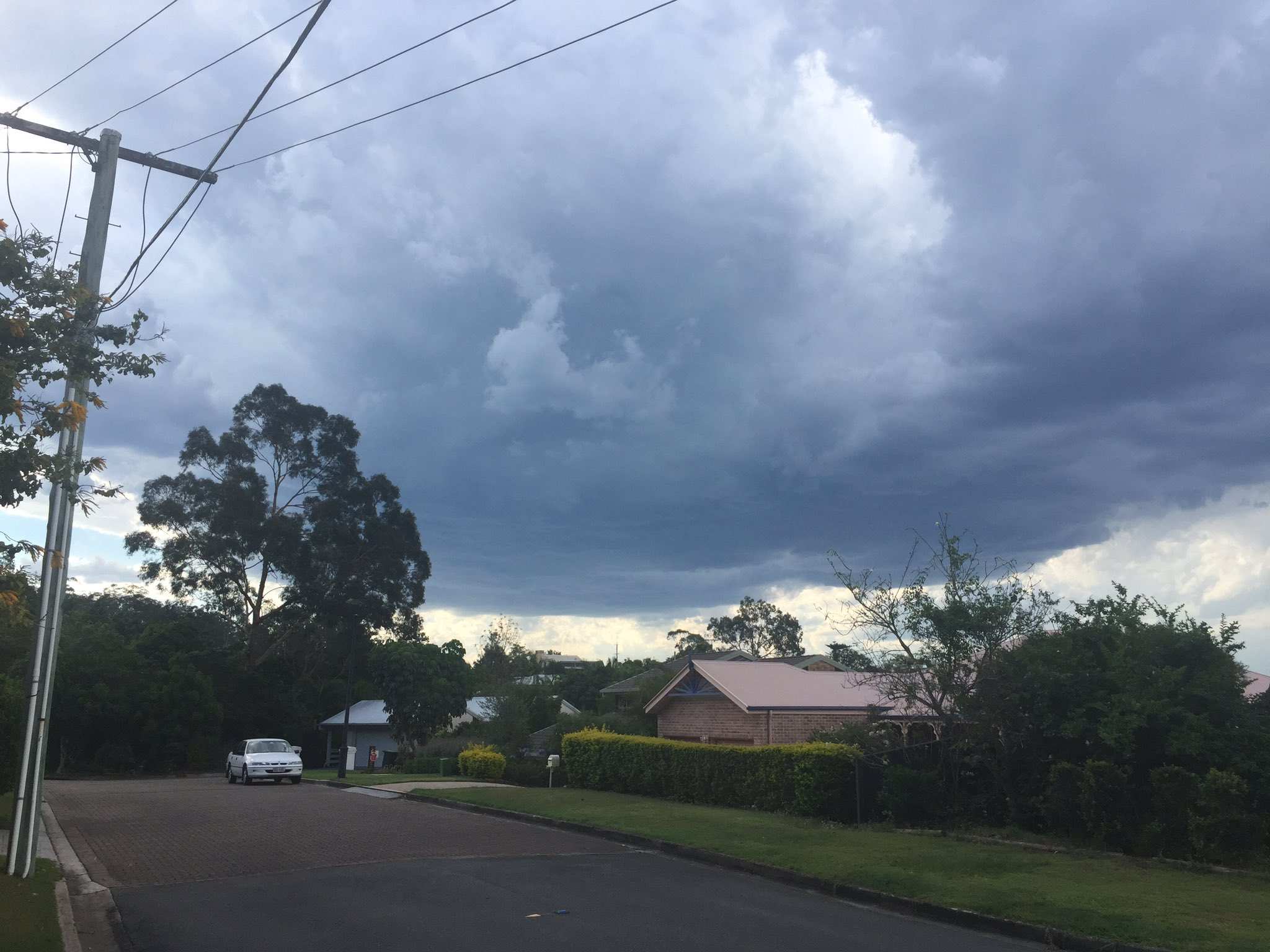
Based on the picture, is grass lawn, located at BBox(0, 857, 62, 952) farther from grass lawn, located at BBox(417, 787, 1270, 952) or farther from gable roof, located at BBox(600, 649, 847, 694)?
gable roof, located at BBox(600, 649, 847, 694)

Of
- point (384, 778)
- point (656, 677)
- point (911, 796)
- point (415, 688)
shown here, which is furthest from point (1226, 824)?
point (415, 688)

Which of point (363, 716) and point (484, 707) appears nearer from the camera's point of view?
point (484, 707)

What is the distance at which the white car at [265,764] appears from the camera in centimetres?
3306

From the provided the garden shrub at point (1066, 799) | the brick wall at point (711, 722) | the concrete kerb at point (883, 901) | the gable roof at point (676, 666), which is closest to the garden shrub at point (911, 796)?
the garden shrub at point (1066, 799)

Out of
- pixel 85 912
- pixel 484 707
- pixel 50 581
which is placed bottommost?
pixel 85 912

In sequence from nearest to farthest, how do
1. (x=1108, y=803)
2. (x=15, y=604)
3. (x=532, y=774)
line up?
(x=15, y=604), (x=1108, y=803), (x=532, y=774)

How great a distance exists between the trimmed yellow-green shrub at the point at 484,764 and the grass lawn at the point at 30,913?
67.9ft

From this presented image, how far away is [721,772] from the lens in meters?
22.4

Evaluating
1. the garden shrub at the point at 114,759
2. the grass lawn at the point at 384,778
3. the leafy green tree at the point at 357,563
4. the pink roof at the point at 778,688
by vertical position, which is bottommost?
the garden shrub at the point at 114,759

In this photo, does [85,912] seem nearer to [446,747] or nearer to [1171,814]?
[1171,814]

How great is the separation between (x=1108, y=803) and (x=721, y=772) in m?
9.11

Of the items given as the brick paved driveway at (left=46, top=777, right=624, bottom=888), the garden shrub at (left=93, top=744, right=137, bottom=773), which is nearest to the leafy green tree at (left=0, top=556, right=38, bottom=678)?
the brick paved driveway at (left=46, top=777, right=624, bottom=888)

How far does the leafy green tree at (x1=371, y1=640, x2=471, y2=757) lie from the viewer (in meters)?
54.9

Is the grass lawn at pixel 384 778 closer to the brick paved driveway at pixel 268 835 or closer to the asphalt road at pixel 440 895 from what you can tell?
the brick paved driveway at pixel 268 835
